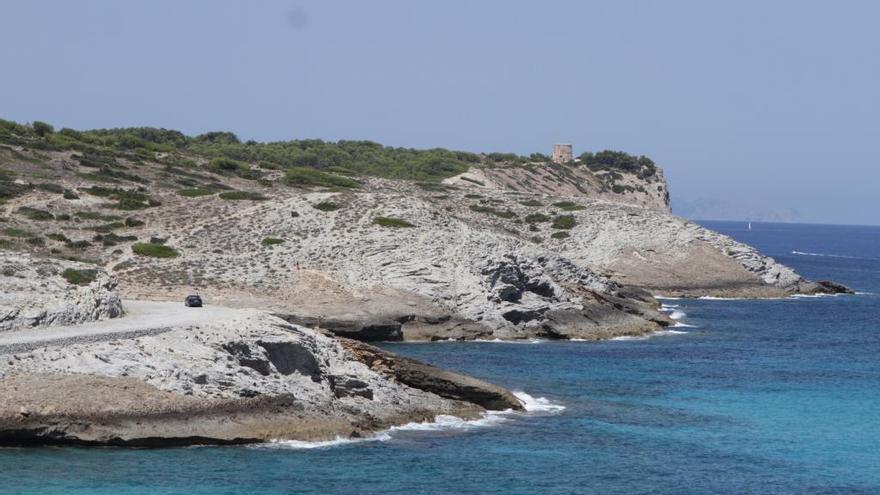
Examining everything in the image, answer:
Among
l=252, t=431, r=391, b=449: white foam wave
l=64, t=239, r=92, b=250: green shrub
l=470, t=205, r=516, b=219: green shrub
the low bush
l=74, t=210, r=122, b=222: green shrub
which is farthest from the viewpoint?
l=470, t=205, r=516, b=219: green shrub

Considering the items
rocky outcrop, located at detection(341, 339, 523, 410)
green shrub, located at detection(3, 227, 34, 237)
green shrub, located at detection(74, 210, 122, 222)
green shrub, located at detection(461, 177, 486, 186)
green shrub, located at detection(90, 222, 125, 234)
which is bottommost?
rocky outcrop, located at detection(341, 339, 523, 410)

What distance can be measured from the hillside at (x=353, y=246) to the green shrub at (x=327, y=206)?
8.2 inches

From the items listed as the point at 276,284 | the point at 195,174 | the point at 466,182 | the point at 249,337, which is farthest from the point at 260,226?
the point at 466,182

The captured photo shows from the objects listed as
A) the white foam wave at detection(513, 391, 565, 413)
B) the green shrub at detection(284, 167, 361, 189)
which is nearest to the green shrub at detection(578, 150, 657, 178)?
the green shrub at detection(284, 167, 361, 189)

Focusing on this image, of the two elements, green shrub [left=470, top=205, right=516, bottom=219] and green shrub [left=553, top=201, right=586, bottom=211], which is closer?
green shrub [left=470, top=205, right=516, bottom=219]

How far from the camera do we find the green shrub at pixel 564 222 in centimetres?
11062

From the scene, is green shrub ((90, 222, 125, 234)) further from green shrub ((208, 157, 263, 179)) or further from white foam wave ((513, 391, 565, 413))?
white foam wave ((513, 391, 565, 413))

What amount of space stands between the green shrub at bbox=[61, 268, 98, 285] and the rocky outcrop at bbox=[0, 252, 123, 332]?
10 cm

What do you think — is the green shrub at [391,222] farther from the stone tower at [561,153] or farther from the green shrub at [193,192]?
the stone tower at [561,153]

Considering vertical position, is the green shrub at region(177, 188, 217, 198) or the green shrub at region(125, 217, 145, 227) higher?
the green shrub at region(177, 188, 217, 198)

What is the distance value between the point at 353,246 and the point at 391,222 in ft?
15.4

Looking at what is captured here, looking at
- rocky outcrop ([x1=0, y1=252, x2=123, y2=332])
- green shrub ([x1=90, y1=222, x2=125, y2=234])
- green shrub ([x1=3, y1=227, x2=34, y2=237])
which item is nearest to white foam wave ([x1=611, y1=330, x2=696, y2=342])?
rocky outcrop ([x1=0, y1=252, x2=123, y2=332])

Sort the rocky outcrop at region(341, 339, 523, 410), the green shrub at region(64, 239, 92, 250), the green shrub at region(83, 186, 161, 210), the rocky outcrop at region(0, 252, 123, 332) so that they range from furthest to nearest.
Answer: the green shrub at region(83, 186, 161, 210) < the green shrub at region(64, 239, 92, 250) < the rocky outcrop at region(341, 339, 523, 410) < the rocky outcrop at region(0, 252, 123, 332)

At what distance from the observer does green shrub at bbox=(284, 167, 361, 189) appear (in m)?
105
